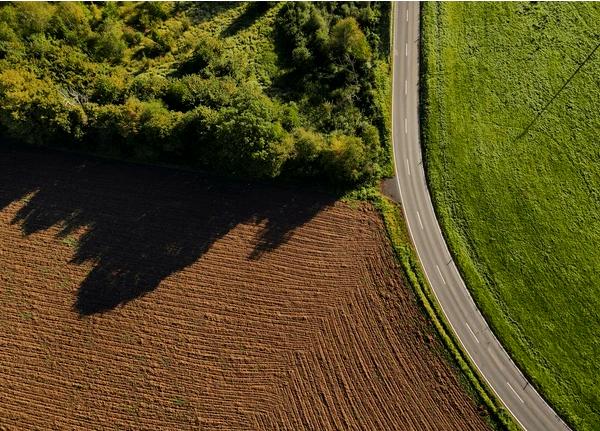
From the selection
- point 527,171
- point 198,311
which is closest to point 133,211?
point 198,311

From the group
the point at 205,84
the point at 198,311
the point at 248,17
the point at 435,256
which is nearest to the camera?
the point at 198,311

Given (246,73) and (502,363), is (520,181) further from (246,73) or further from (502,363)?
(246,73)

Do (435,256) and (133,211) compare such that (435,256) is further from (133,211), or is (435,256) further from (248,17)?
Result: (248,17)

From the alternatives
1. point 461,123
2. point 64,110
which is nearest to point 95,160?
point 64,110

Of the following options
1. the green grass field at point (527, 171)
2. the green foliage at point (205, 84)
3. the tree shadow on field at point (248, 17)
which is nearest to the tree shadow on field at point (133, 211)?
the green foliage at point (205, 84)

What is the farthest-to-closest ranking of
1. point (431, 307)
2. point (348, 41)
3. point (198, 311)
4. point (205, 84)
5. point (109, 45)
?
1. point (348, 41)
2. point (109, 45)
3. point (205, 84)
4. point (431, 307)
5. point (198, 311)

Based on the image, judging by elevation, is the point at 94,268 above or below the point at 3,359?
above
